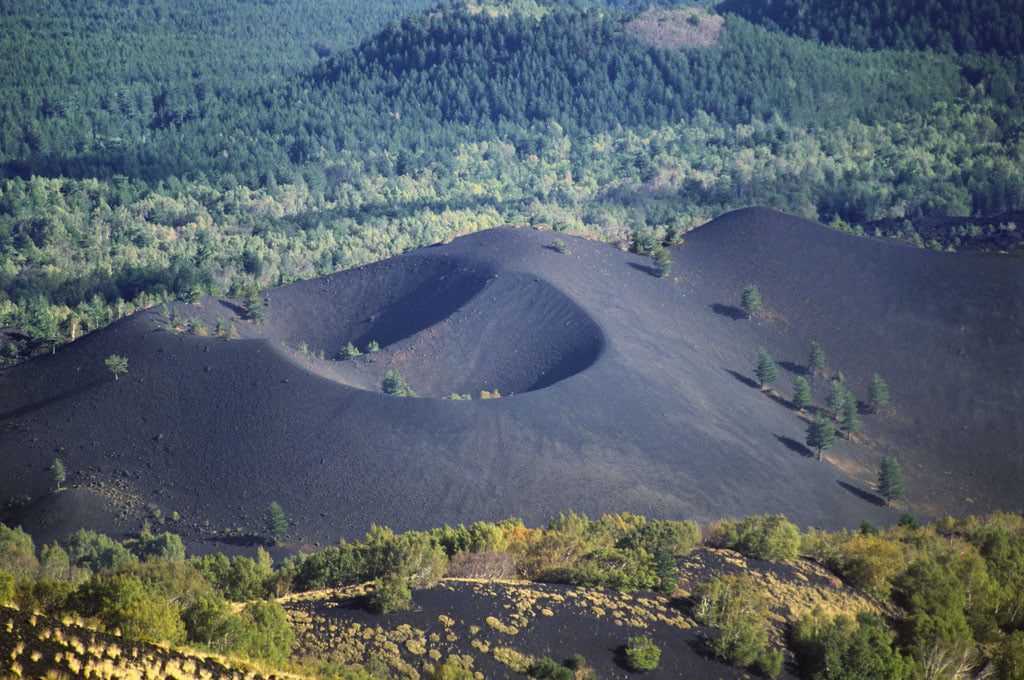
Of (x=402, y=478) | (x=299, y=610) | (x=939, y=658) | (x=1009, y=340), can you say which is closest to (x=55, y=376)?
(x=402, y=478)

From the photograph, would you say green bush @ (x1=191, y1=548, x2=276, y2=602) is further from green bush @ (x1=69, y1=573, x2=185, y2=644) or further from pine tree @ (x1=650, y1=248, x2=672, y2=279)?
pine tree @ (x1=650, y1=248, x2=672, y2=279)

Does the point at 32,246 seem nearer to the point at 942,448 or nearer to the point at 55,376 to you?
the point at 55,376

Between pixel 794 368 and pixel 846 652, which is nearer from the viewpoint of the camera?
pixel 846 652

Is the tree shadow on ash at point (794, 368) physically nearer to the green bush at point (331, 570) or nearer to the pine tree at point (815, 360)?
the pine tree at point (815, 360)

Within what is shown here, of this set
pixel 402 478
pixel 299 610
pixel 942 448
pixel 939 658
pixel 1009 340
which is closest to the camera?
pixel 299 610

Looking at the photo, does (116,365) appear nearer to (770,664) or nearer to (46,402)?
(46,402)

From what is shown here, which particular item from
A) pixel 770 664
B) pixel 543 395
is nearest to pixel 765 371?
pixel 543 395
